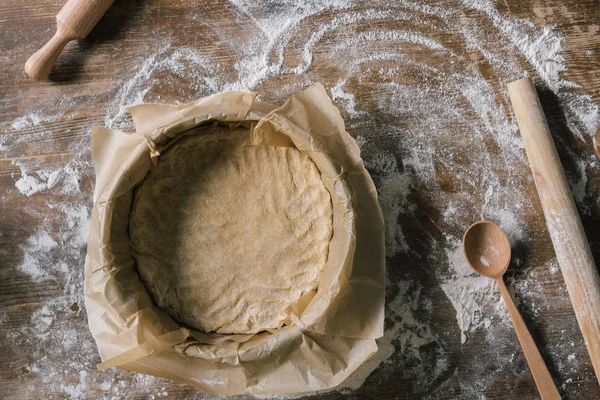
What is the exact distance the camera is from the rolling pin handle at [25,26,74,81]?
1279 millimetres

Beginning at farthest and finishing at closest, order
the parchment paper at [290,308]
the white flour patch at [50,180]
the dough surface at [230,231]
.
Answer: the white flour patch at [50,180], the dough surface at [230,231], the parchment paper at [290,308]

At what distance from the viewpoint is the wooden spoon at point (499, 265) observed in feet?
4.05

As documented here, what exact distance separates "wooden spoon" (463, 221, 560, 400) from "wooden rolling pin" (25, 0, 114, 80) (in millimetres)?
1051

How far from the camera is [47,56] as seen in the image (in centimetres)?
128

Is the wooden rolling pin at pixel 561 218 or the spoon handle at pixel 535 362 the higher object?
the wooden rolling pin at pixel 561 218

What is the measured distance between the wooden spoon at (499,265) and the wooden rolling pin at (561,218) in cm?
13

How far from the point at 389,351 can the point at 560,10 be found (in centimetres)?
96

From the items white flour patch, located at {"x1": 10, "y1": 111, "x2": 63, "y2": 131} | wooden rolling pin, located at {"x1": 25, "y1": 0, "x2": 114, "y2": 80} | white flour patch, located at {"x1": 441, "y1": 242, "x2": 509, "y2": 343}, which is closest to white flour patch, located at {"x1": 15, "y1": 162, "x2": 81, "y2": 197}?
white flour patch, located at {"x1": 10, "y1": 111, "x2": 63, "y2": 131}

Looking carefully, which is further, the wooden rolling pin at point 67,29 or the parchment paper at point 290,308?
the wooden rolling pin at point 67,29

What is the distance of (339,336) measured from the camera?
3.66 feet

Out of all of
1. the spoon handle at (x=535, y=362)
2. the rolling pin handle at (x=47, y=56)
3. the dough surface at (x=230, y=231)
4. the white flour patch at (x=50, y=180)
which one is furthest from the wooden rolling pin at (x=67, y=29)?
the spoon handle at (x=535, y=362)

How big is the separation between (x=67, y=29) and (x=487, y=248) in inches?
45.2

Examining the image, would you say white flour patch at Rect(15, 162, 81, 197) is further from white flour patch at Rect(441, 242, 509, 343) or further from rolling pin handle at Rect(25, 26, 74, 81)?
white flour patch at Rect(441, 242, 509, 343)

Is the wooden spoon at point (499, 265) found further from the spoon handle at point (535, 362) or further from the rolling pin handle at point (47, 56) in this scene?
the rolling pin handle at point (47, 56)
